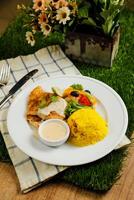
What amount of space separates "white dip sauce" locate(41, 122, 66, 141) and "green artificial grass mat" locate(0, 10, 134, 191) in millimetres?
72

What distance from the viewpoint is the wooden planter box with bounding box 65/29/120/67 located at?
1.02 metres

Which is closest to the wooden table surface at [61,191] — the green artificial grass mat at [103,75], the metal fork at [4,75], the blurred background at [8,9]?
the green artificial grass mat at [103,75]

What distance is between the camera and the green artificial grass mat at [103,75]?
79cm

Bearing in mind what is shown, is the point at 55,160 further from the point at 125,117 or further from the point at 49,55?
the point at 49,55

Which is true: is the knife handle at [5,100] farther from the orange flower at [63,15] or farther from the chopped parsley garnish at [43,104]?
the orange flower at [63,15]

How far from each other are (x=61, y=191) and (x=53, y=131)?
0.12 m

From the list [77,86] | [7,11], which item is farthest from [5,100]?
[7,11]

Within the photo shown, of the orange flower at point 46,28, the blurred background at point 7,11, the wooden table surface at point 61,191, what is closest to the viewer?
the wooden table surface at point 61,191

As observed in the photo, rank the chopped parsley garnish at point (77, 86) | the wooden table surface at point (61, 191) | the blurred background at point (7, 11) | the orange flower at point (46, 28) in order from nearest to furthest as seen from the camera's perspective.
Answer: the wooden table surface at point (61, 191) → the chopped parsley garnish at point (77, 86) → the orange flower at point (46, 28) → the blurred background at point (7, 11)

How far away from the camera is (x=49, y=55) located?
110cm

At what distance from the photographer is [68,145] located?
81 centimetres

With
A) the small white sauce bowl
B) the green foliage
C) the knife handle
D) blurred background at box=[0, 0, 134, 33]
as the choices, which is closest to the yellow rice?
the small white sauce bowl

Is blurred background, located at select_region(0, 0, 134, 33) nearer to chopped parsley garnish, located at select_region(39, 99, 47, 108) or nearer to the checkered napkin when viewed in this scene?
the checkered napkin

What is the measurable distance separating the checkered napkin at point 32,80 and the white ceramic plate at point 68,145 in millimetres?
26
